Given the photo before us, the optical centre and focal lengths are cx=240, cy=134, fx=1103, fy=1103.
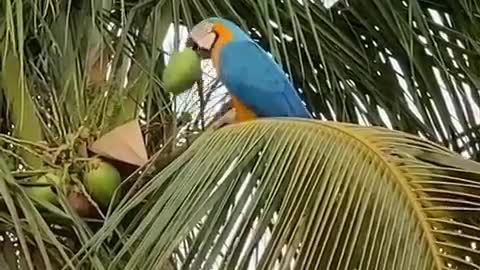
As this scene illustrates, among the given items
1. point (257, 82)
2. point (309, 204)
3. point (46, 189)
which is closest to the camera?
point (309, 204)

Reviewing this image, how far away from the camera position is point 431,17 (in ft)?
5.23

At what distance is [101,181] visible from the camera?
121 cm

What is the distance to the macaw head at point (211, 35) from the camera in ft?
4.44

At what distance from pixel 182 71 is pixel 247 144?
0.25 m

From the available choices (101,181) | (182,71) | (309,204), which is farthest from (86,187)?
(309,204)

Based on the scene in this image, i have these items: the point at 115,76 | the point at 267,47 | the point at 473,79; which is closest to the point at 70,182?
the point at 115,76

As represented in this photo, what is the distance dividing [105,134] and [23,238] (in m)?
0.19

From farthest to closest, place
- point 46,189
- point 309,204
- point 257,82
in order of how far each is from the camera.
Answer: point 257,82 → point 46,189 → point 309,204

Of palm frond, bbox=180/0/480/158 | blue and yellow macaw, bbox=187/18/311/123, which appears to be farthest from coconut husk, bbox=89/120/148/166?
palm frond, bbox=180/0/480/158

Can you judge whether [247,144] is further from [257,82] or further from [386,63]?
[386,63]

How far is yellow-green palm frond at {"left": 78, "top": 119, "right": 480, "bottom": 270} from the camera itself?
0.89 m

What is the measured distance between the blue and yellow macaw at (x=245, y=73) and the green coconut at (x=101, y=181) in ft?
0.56

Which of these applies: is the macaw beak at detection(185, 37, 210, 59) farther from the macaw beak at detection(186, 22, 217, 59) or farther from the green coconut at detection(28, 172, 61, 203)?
the green coconut at detection(28, 172, 61, 203)

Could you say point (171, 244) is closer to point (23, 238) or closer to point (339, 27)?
point (23, 238)
